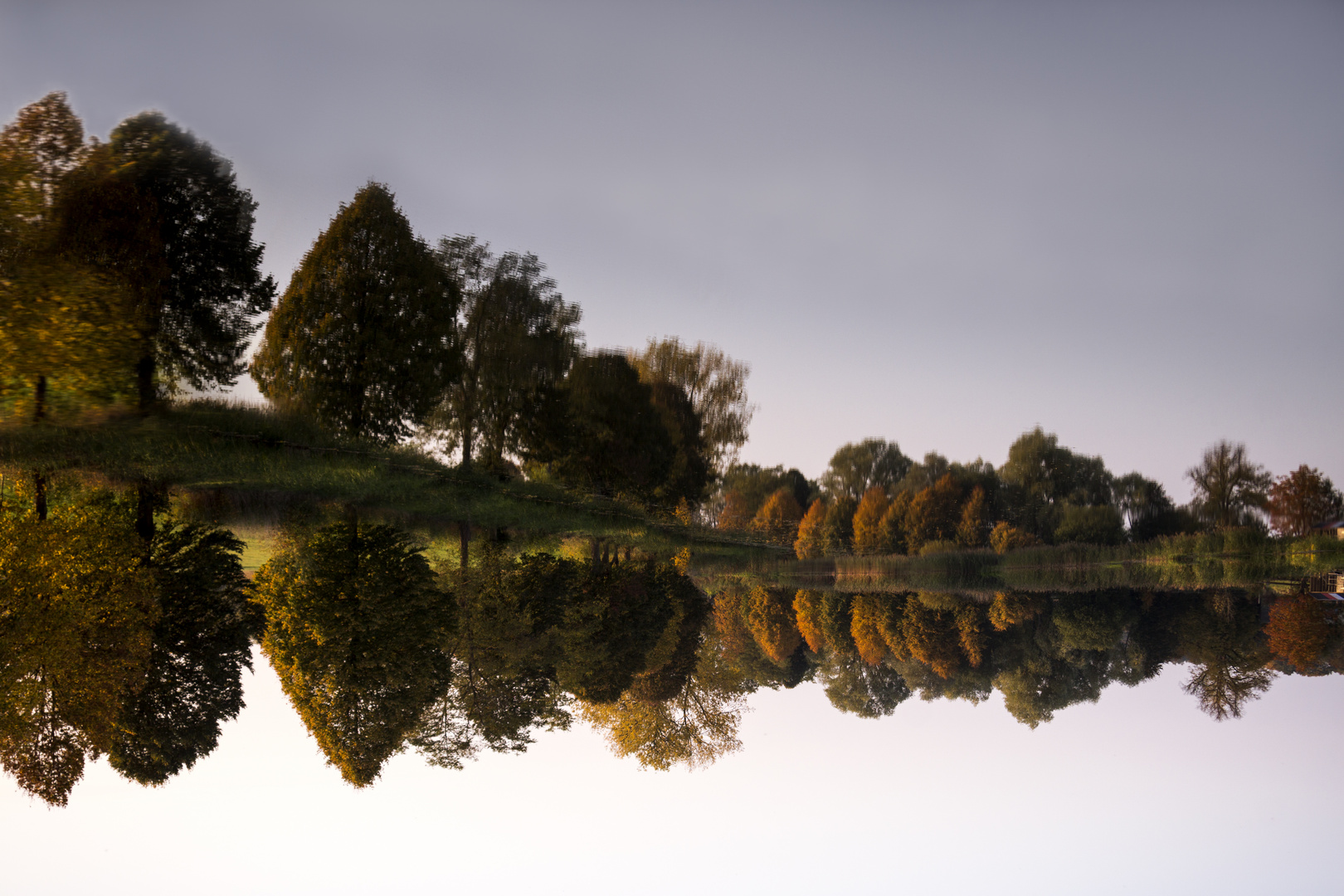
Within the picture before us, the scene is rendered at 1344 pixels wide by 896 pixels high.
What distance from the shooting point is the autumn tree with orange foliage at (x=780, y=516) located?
58594mm

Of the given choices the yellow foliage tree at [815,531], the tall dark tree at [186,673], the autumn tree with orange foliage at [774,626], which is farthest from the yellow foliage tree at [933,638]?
the yellow foliage tree at [815,531]

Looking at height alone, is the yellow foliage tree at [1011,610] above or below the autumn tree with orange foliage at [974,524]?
below

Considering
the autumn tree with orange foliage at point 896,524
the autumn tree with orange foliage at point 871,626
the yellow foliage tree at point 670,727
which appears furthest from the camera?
the autumn tree with orange foliage at point 896,524

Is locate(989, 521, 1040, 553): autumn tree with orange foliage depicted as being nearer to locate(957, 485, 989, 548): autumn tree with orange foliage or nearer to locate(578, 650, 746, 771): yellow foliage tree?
locate(957, 485, 989, 548): autumn tree with orange foliage

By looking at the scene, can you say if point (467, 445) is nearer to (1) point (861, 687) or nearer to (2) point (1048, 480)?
(1) point (861, 687)

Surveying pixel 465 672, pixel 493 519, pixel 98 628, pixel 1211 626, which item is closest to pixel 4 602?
pixel 98 628

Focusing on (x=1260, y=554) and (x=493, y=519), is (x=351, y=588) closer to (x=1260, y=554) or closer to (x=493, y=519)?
(x=493, y=519)

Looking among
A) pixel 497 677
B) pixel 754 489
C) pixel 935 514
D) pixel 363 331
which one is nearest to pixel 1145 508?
pixel 935 514

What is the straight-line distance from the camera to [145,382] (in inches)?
603

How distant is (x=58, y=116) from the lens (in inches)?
543

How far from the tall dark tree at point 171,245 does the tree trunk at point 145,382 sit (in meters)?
0.02

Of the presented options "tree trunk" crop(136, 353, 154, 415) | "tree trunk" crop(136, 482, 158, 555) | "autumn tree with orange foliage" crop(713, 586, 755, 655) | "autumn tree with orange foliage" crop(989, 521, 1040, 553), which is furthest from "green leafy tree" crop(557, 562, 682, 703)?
"autumn tree with orange foliage" crop(989, 521, 1040, 553)

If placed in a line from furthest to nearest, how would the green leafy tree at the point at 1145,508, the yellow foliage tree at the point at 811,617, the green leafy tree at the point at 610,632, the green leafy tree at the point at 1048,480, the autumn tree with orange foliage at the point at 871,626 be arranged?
1. the green leafy tree at the point at 1048,480
2. the green leafy tree at the point at 1145,508
3. the yellow foliage tree at the point at 811,617
4. the autumn tree with orange foliage at the point at 871,626
5. the green leafy tree at the point at 610,632

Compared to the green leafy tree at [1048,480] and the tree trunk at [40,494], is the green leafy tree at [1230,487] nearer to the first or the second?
the green leafy tree at [1048,480]
